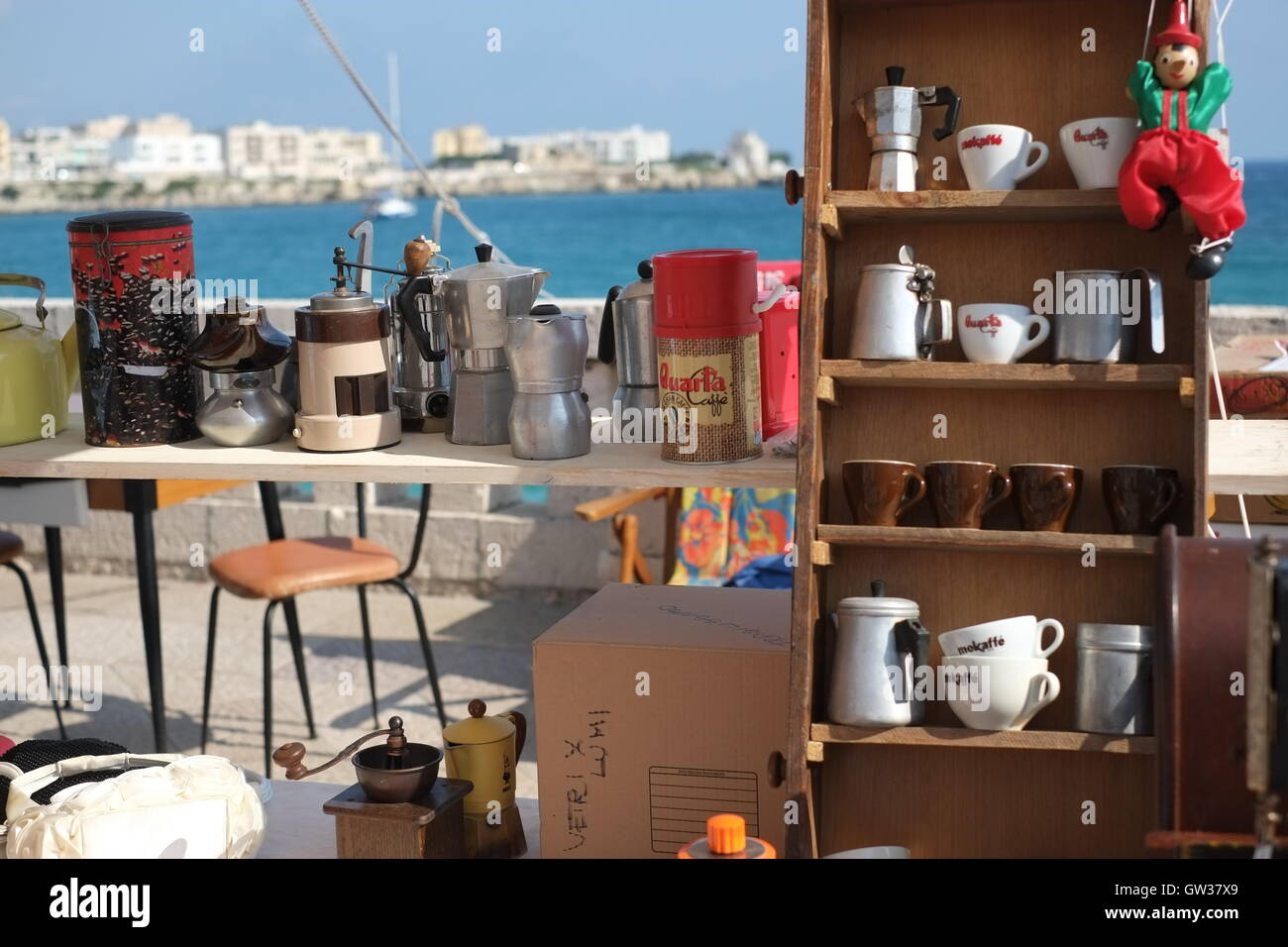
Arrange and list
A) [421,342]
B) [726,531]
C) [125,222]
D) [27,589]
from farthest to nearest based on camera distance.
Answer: [726,531]
[27,589]
[421,342]
[125,222]

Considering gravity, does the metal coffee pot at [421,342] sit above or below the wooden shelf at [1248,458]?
→ above

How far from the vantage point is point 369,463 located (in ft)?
6.31

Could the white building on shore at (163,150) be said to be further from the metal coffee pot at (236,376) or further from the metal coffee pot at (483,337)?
the metal coffee pot at (483,337)

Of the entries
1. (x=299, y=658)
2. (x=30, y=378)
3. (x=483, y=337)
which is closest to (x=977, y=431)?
(x=483, y=337)

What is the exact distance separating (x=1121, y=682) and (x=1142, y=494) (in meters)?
0.25

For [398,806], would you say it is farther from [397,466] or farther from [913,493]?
[913,493]

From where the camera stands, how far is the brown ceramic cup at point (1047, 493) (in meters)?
1.80

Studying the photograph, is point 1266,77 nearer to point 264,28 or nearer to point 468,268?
point 264,28

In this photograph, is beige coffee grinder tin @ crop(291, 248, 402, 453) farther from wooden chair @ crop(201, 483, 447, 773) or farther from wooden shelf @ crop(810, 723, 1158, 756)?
wooden chair @ crop(201, 483, 447, 773)

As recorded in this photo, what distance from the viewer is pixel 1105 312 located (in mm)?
1770

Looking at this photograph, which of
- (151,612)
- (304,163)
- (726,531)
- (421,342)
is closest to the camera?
(421,342)

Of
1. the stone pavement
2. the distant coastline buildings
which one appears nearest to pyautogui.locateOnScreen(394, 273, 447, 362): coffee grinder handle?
the stone pavement

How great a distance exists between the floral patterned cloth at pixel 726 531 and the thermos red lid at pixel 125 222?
239cm

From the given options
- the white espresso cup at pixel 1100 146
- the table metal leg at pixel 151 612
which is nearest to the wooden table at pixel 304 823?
the white espresso cup at pixel 1100 146
